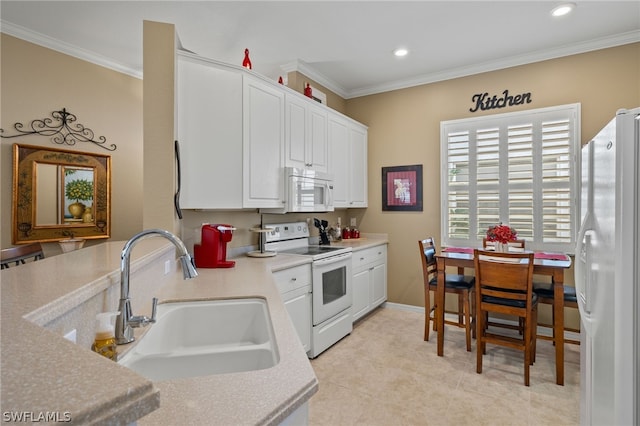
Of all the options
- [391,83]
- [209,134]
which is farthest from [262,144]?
[391,83]

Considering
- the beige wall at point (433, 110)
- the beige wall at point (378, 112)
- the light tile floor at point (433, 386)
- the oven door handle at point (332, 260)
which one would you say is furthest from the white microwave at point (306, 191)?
the light tile floor at point (433, 386)

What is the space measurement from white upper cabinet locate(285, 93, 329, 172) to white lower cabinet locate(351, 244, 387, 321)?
3.58 feet

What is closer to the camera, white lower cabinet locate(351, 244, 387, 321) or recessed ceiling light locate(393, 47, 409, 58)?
recessed ceiling light locate(393, 47, 409, 58)

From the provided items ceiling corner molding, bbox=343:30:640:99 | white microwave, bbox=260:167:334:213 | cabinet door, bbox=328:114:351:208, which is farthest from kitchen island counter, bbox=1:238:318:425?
ceiling corner molding, bbox=343:30:640:99

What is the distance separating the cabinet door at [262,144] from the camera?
2533 mm

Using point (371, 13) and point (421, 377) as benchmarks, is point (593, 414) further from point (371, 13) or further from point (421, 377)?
point (371, 13)

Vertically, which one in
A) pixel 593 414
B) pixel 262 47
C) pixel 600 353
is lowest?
pixel 593 414

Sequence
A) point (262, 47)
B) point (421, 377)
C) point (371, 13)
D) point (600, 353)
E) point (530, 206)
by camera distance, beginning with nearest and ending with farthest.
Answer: point (600, 353) < point (421, 377) < point (371, 13) < point (262, 47) < point (530, 206)

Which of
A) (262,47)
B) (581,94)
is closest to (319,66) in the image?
(262,47)

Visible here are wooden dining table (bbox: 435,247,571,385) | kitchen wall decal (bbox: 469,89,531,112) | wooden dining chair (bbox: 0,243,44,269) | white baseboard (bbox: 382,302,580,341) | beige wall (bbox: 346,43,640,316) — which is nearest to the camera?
wooden dining chair (bbox: 0,243,44,269)

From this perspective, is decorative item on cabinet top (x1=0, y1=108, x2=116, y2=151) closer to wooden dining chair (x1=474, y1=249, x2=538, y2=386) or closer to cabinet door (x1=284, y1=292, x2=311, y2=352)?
cabinet door (x1=284, y1=292, x2=311, y2=352)

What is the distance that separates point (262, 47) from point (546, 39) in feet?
8.86

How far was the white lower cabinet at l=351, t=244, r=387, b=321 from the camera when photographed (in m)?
3.46

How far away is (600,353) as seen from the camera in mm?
1290
